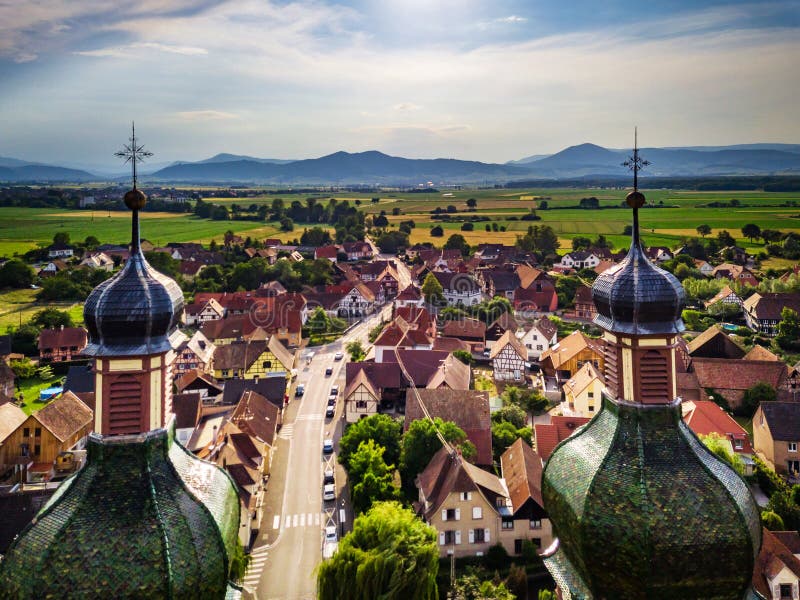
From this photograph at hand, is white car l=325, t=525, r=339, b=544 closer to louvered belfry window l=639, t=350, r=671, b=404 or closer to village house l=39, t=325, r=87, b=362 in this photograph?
louvered belfry window l=639, t=350, r=671, b=404

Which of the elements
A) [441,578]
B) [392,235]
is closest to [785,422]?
[441,578]

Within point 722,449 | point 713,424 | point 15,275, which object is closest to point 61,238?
point 15,275

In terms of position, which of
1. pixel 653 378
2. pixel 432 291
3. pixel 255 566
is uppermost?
pixel 653 378

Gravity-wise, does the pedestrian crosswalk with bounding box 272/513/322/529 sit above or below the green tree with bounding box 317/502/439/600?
below

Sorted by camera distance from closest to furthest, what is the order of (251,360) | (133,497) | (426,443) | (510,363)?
(133,497), (426,443), (510,363), (251,360)

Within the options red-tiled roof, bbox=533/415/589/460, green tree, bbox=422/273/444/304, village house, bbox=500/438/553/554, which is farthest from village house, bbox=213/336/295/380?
green tree, bbox=422/273/444/304

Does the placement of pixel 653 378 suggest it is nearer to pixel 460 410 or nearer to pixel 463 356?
pixel 460 410
